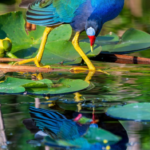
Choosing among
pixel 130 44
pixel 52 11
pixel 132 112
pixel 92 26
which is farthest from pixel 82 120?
pixel 130 44

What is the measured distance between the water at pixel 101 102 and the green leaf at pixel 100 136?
0.14 feet

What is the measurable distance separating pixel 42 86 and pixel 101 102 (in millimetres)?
358

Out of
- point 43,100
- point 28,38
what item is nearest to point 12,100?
point 43,100

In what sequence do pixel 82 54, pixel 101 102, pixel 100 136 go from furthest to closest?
pixel 82 54, pixel 101 102, pixel 100 136

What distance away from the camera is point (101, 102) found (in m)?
2.04

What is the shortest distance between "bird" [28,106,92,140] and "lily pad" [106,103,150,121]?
13 cm

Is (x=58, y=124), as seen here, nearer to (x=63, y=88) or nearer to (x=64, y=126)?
(x=64, y=126)

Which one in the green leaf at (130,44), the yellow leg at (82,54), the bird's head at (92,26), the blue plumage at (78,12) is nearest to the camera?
the bird's head at (92,26)

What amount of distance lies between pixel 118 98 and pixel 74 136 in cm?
60

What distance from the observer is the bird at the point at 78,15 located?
8.51 feet

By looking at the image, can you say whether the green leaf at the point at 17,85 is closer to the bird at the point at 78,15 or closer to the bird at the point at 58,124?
the bird at the point at 58,124

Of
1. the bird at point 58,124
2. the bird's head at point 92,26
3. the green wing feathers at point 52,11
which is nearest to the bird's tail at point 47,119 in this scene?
the bird at point 58,124

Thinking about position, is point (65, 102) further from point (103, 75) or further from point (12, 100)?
point (103, 75)

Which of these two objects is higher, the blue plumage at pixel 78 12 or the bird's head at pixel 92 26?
the blue plumage at pixel 78 12
